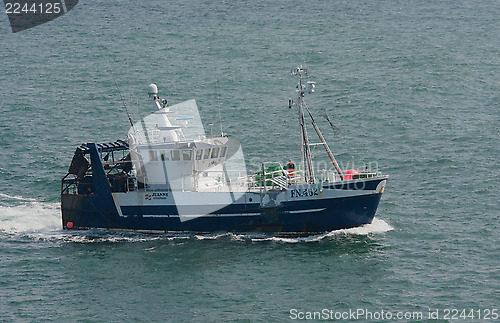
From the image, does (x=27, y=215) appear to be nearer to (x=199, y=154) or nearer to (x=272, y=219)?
(x=199, y=154)

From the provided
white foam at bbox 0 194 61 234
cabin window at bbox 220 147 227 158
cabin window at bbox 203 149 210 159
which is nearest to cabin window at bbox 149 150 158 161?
cabin window at bbox 203 149 210 159

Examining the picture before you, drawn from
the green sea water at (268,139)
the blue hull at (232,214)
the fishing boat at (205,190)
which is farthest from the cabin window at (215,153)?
the green sea water at (268,139)

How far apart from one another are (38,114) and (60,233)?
21121 millimetres

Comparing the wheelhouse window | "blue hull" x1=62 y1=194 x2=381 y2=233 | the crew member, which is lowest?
"blue hull" x1=62 y1=194 x2=381 y2=233

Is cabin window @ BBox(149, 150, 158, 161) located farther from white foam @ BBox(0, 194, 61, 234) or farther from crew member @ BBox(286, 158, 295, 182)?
crew member @ BBox(286, 158, 295, 182)

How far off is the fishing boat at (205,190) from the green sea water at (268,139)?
125cm

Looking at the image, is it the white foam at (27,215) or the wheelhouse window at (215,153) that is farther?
the white foam at (27,215)

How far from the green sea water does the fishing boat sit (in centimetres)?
125

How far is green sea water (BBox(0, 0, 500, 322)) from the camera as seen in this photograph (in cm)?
3778

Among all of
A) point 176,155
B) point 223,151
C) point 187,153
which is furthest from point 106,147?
point 223,151

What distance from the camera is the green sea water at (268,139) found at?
37781mm

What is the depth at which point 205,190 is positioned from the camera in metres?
46.0

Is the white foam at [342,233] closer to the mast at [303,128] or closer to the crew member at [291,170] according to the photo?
the mast at [303,128]

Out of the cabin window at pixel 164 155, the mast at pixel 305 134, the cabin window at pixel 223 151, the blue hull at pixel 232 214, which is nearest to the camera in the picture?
the mast at pixel 305 134
